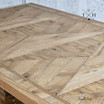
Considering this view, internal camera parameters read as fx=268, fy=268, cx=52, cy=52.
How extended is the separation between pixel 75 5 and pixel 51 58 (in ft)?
2.29

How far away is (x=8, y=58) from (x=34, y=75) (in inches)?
7.4

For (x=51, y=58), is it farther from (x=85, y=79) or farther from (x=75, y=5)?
(x=75, y=5)

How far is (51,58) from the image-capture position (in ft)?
3.80

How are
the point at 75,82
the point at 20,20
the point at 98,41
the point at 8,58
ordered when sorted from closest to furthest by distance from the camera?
the point at 75,82 < the point at 8,58 < the point at 98,41 < the point at 20,20

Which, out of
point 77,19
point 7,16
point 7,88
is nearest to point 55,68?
point 7,88

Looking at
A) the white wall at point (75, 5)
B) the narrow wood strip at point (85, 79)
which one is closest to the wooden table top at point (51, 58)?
the narrow wood strip at point (85, 79)

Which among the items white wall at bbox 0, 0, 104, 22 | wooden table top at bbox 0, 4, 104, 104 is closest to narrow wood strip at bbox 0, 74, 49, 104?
wooden table top at bbox 0, 4, 104, 104

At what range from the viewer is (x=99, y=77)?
101cm

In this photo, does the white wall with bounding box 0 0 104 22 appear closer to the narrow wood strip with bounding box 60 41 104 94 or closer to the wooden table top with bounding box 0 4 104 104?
the wooden table top with bounding box 0 4 104 104

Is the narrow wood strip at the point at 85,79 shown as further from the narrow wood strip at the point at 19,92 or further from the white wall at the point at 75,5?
the white wall at the point at 75,5

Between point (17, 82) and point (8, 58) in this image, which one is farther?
point (8, 58)

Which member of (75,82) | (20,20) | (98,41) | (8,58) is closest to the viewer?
(75,82)

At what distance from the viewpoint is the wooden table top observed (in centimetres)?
93

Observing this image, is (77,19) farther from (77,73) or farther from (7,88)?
(7,88)
